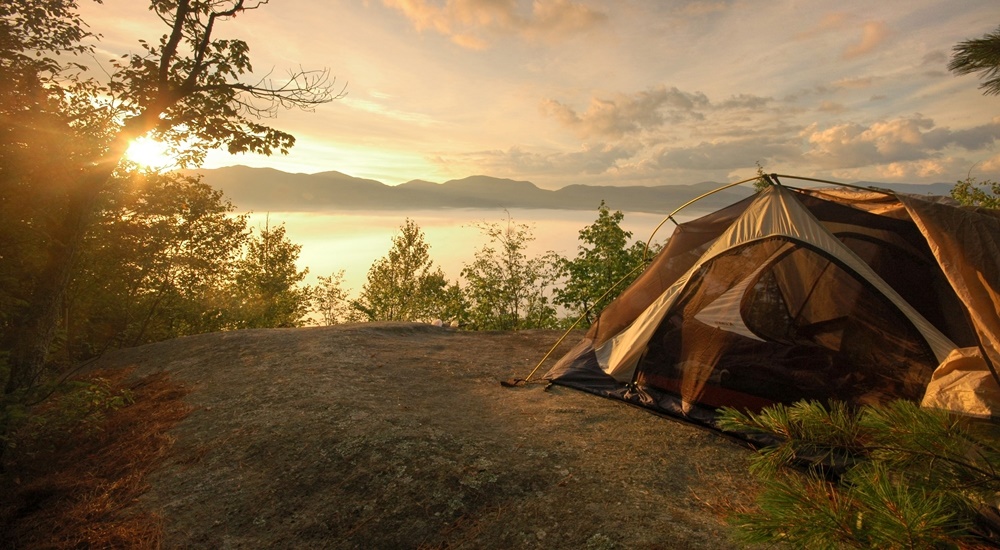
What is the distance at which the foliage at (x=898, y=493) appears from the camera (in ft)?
6.20

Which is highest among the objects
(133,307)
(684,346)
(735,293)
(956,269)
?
(956,269)

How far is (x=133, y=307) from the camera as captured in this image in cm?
1446

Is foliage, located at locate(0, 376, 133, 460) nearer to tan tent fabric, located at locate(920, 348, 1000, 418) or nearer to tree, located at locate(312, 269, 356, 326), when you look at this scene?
tan tent fabric, located at locate(920, 348, 1000, 418)

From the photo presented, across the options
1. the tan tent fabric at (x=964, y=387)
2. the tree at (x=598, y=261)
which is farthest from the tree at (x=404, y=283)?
the tan tent fabric at (x=964, y=387)

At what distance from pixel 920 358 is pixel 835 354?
0.71 metres

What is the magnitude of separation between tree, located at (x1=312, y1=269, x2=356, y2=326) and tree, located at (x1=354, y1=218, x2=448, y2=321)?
12.4ft

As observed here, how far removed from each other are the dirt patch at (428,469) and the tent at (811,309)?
651 mm

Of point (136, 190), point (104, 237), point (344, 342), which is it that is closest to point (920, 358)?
point (344, 342)

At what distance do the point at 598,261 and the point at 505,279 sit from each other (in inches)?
247

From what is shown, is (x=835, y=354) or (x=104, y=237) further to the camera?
(x=104, y=237)

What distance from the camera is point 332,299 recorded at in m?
38.0

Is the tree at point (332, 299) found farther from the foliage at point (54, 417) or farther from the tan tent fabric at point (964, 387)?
the tan tent fabric at point (964, 387)

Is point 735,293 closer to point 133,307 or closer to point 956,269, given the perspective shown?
point 956,269

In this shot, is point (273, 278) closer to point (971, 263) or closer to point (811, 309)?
point (811, 309)
